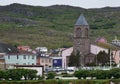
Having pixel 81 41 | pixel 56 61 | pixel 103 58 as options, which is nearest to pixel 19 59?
pixel 103 58

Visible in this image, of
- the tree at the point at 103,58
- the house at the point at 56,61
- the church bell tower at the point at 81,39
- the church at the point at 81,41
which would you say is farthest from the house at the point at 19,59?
the house at the point at 56,61

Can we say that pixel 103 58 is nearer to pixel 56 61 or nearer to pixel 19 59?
pixel 19 59

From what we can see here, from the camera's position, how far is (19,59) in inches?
4774

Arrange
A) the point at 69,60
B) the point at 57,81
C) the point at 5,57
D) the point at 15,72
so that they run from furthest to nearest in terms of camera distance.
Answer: the point at 69,60
the point at 5,57
the point at 15,72
the point at 57,81

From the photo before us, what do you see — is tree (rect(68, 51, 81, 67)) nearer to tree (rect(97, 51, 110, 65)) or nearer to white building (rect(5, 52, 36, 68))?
tree (rect(97, 51, 110, 65))

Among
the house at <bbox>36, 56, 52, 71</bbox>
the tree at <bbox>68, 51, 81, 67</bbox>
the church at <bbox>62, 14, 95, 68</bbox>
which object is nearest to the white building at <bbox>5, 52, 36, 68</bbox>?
the tree at <bbox>68, 51, 81, 67</bbox>

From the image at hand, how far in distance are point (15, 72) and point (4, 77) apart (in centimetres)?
150

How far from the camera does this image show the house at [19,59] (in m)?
119

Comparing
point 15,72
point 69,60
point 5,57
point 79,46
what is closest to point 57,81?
point 15,72

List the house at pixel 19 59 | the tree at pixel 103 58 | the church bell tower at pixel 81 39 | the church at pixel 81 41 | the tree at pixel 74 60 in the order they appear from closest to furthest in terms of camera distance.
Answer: the house at pixel 19 59, the tree at pixel 103 58, the tree at pixel 74 60, the church at pixel 81 41, the church bell tower at pixel 81 39

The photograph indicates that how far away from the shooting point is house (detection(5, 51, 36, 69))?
11851 cm

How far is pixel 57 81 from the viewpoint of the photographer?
73750 millimetres

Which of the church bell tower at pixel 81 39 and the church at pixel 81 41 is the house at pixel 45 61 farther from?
the church bell tower at pixel 81 39

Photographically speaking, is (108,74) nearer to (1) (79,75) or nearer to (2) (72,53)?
(1) (79,75)
